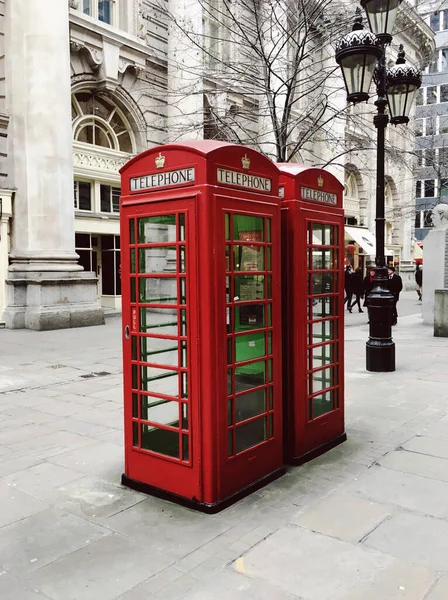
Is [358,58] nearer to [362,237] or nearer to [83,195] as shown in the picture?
[83,195]

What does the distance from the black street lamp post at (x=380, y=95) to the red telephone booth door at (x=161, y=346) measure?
5.20m

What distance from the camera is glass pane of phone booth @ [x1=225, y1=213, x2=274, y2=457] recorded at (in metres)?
3.76

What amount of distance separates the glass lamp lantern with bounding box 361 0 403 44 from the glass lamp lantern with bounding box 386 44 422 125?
0.64 meters

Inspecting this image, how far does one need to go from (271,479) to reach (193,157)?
95.3 inches

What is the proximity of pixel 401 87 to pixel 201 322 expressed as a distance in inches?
268

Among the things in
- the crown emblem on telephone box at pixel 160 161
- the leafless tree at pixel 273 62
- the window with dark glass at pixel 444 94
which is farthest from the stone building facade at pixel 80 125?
the window with dark glass at pixel 444 94

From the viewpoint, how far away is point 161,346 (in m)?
3.96

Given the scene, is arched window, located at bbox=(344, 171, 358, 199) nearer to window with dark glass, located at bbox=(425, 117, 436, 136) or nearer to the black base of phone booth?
window with dark glass, located at bbox=(425, 117, 436, 136)

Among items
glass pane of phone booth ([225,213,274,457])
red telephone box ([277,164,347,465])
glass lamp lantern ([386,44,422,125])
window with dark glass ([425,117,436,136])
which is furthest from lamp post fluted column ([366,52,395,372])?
window with dark glass ([425,117,436,136])

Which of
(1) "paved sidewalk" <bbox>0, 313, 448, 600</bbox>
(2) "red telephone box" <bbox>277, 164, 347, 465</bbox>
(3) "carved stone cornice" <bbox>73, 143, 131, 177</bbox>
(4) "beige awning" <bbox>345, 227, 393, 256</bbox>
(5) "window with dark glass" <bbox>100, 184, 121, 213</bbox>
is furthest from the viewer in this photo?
(4) "beige awning" <bbox>345, 227, 393, 256</bbox>

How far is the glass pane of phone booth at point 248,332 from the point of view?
148 inches

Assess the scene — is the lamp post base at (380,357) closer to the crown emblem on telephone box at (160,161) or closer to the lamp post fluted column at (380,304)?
the lamp post fluted column at (380,304)

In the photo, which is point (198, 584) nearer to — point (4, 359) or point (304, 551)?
point (304, 551)

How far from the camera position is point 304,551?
3199mm
